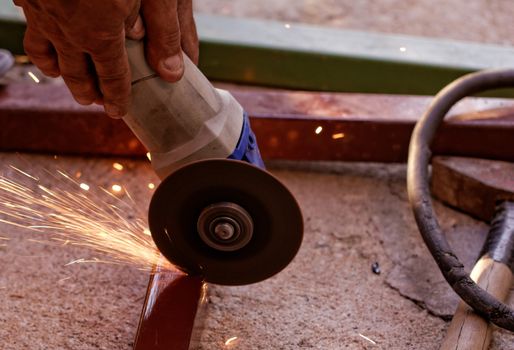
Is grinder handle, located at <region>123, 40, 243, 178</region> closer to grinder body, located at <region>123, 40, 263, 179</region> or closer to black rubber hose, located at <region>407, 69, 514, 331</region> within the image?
grinder body, located at <region>123, 40, 263, 179</region>

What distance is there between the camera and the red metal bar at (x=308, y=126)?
8.52 ft

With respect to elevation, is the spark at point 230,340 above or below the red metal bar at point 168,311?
below

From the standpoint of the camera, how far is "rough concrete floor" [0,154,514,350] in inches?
82.1

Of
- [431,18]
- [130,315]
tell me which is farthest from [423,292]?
[431,18]

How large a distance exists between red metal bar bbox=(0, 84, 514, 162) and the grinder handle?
70 cm

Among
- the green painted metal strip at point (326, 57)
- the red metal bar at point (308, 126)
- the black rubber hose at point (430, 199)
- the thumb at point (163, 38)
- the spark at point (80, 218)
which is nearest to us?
the thumb at point (163, 38)

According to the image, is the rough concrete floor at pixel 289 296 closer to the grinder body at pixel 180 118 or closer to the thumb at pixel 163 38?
the grinder body at pixel 180 118

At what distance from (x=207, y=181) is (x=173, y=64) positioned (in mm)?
286

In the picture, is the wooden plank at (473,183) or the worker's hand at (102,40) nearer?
the worker's hand at (102,40)

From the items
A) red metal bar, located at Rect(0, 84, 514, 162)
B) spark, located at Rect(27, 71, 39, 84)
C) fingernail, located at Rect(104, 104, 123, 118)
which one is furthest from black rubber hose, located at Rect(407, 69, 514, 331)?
spark, located at Rect(27, 71, 39, 84)

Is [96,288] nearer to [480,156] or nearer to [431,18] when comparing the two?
[480,156]

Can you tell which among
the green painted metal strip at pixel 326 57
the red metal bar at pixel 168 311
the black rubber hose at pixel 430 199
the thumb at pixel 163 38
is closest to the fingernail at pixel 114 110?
the thumb at pixel 163 38

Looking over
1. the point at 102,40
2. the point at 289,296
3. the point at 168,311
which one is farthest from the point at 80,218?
the point at 102,40

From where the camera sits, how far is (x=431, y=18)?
3.89 metres
